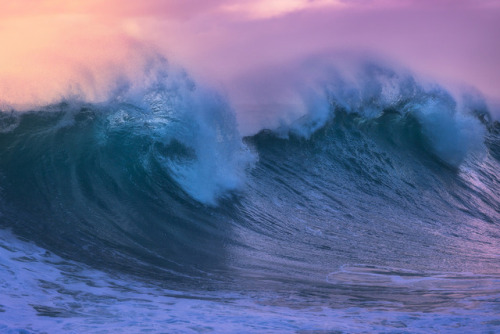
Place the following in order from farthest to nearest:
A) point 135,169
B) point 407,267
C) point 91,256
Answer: point 135,169 < point 407,267 < point 91,256

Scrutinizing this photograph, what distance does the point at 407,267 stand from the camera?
6355 mm

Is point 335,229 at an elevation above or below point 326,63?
below

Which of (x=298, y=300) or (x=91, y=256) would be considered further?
(x=91, y=256)

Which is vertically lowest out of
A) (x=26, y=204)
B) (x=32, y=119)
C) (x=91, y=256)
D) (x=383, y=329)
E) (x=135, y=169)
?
(x=383, y=329)

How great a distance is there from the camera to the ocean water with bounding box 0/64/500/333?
4645 millimetres

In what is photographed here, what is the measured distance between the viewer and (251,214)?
8.38 m

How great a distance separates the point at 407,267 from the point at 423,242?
1344 millimetres

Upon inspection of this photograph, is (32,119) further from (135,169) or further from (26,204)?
(26,204)

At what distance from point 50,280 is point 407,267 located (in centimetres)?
350

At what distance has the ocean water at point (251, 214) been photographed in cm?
464

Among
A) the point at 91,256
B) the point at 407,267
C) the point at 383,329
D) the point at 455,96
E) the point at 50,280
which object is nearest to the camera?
the point at 383,329

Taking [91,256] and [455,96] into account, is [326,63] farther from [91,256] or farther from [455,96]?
[91,256]

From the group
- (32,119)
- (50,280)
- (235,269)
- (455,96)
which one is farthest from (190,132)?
(455,96)

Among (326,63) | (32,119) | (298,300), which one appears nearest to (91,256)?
(298,300)
